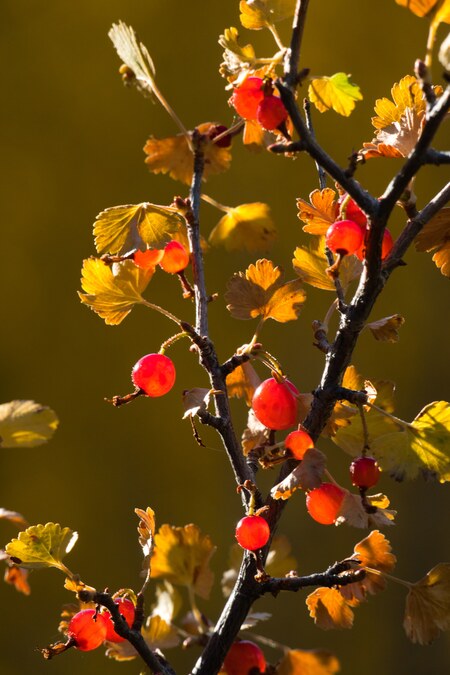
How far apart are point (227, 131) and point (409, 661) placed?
104 cm

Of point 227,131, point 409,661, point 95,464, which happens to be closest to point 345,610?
point 227,131

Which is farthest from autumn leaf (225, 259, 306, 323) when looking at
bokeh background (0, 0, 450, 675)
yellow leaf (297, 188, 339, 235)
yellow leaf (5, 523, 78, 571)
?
bokeh background (0, 0, 450, 675)

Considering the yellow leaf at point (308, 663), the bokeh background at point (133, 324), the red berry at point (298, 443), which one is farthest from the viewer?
the bokeh background at point (133, 324)

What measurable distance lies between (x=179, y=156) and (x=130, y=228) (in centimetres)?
9

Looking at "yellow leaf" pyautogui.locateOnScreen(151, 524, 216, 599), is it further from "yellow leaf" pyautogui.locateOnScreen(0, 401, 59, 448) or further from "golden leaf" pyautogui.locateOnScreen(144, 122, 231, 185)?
"golden leaf" pyautogui.locateOnScreen(144, 122, 231, 185)

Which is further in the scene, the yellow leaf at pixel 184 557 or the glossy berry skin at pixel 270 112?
the yellow leaf at pixel 184 557

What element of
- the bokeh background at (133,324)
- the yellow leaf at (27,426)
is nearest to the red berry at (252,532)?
the yellow leaf at (27,426)

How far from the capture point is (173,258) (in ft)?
1.58

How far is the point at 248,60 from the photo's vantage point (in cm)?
44

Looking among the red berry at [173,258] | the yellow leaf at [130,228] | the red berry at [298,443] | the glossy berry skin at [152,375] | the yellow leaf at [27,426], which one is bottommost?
the yellow leaf at [27,426]

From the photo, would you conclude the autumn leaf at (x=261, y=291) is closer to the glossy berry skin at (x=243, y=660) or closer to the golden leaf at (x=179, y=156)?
the golden leaf at (x=179, y=156)

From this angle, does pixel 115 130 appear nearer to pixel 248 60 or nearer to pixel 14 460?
pixel 14 460

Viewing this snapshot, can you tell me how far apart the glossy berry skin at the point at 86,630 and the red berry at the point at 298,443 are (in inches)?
5.6

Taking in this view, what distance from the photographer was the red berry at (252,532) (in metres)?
0.42
